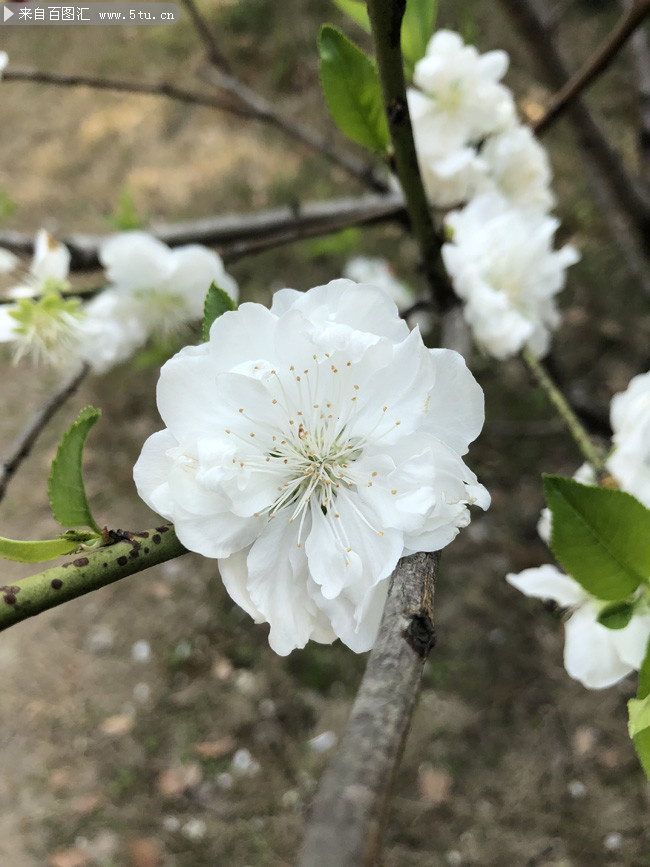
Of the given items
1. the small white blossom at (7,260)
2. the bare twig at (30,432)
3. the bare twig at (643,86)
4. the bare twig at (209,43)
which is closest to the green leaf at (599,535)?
the bare twig at (30,432)

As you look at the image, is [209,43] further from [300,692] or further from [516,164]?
[300,692]

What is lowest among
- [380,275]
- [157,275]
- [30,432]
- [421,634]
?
[380,275]

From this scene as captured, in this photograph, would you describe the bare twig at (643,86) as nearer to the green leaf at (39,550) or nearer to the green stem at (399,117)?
the green stem at (399,117)

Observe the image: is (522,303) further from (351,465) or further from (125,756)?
(125,756)

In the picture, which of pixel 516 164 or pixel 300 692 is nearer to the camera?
pixel 516 164

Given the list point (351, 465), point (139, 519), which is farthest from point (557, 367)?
point (139, 519)

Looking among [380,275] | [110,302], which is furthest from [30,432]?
[380,275]
